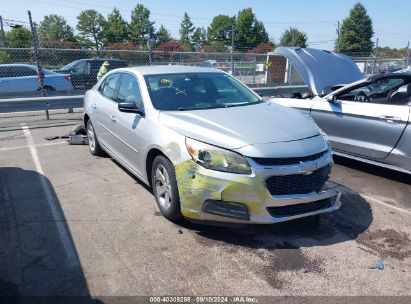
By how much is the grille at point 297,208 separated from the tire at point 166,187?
3.10 feet

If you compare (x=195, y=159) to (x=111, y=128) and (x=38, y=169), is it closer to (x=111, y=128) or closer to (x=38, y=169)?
(x=111, y=128)

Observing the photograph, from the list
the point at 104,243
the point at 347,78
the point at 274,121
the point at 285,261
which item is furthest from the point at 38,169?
the point at 347,78

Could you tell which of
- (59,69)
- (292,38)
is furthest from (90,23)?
(59,69)

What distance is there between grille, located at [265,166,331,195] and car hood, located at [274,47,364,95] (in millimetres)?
3046

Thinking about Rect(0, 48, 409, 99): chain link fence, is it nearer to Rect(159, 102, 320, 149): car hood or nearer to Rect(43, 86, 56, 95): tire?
Rect(43, 86, 56, 95): tire

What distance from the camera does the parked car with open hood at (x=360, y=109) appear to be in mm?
5082

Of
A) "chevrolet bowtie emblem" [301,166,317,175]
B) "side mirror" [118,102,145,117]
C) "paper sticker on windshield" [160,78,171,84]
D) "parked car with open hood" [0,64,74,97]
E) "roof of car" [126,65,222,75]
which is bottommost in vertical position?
"parked car with open hood" [0,64,74,97]

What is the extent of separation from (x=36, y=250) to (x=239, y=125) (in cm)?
224

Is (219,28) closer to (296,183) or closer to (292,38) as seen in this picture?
(292,38)

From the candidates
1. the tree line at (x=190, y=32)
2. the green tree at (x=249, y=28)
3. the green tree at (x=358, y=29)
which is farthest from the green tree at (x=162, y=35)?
the green tree at (x=358, y=29)

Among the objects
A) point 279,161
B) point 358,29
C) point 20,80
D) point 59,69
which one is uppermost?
point 358,29

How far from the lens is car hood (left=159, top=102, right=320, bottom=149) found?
3600 mm

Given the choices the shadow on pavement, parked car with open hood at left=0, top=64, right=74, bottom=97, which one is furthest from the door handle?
parked car with open hood at left=0, top=64, right=74, bottom=97

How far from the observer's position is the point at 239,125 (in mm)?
3840
